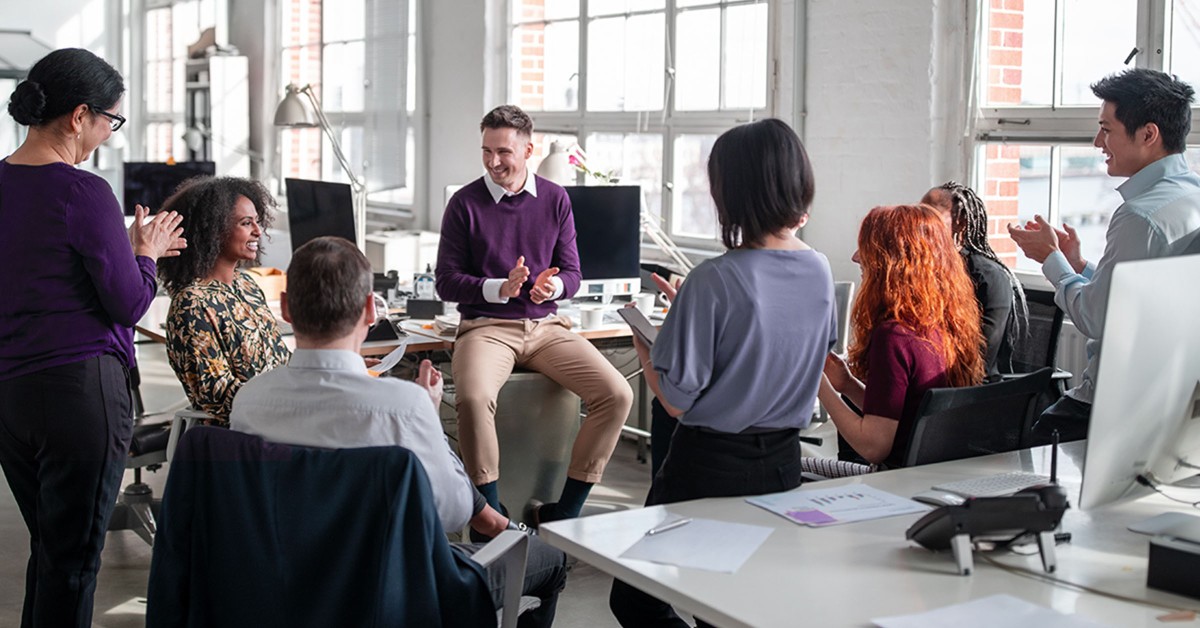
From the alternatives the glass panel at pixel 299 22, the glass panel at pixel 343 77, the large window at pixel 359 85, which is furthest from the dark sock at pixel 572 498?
the glass panel at pixel 299 22

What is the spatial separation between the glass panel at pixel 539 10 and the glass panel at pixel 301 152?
2977mm

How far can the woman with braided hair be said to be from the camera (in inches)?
127

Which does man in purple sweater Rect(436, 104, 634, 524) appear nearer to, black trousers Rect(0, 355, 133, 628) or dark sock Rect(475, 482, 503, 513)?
dark sock Rect(475, 482, 503, 513)

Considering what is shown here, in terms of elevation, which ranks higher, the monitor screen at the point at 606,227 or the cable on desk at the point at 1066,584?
the monitor screen at the point at 606,227

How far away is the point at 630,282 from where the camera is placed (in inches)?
186

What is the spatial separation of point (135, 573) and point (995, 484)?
2751 millimetres

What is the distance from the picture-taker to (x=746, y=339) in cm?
226

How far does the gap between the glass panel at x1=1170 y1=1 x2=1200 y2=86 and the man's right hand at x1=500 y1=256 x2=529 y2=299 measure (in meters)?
2.27

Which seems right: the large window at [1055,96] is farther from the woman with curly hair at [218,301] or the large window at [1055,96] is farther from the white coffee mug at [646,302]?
the woman with curly hair at [218,301]

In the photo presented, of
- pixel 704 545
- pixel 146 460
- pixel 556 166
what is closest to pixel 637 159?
pixel 556 166

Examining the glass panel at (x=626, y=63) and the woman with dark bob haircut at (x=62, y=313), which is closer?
the woman with dark bob haircut at (x=62, y=313)

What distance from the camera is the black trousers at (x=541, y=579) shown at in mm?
2434

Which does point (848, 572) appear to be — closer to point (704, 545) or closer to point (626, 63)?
point (704, 545)

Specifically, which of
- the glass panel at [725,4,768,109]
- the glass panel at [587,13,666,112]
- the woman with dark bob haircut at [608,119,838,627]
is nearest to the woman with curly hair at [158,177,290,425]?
the woman with dark bob haircut at [608,119,838,627]
